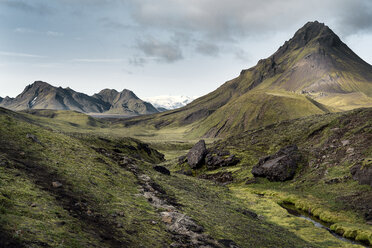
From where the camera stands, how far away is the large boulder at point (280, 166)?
8225 cm

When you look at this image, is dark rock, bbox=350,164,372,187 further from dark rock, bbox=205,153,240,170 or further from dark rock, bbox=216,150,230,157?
dark rock, bbox=216,150,230,157

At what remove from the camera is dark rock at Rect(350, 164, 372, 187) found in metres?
60.2

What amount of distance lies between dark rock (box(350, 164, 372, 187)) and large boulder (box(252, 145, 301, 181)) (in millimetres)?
18653

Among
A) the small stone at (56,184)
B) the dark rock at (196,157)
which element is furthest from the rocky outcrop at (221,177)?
the small stone at (56,184)

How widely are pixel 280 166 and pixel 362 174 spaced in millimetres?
24247

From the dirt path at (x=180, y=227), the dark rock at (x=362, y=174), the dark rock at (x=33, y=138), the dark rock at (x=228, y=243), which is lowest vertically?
the dark rock at (x=228, y=243)

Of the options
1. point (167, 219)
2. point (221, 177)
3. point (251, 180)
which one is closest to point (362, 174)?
point (251, 180)

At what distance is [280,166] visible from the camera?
83.3 metres

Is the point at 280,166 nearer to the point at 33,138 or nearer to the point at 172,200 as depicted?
the point at 172,200

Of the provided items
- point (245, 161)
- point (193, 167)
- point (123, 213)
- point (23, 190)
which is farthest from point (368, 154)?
point (23, 190)

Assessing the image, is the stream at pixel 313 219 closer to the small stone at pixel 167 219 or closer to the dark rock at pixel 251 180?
the dark rock at pixel 251 180

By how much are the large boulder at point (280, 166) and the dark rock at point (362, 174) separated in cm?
1865

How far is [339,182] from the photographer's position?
6700cm

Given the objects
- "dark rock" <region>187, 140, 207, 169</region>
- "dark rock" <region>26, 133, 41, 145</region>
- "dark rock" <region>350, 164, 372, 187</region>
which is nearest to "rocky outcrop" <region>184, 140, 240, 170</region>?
"dark rock" <region>187, 140, 207, 169</region>
